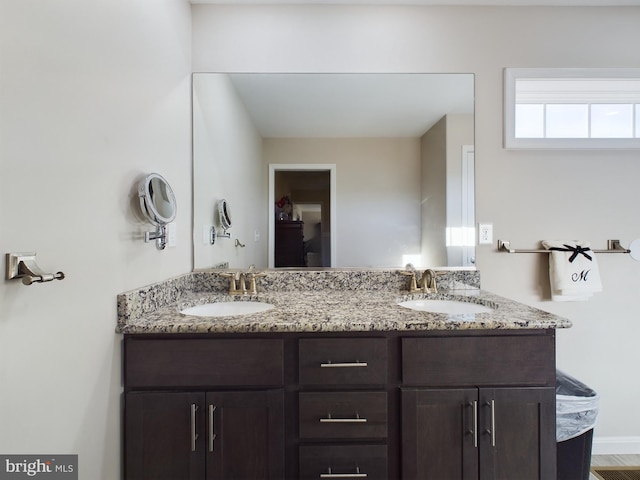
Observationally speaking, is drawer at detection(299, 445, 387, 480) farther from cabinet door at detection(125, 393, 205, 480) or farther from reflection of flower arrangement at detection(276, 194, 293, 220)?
reflection of flower arrangement at detection(276, 194, 293, 220)

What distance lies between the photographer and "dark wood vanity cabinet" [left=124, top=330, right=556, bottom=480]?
3.55 feet

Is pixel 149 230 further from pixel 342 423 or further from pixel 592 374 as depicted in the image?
pixel 592 374

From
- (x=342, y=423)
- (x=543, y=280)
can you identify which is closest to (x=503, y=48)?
(x=543, y=280)

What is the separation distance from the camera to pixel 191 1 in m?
1.67

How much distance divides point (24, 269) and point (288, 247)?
115cm

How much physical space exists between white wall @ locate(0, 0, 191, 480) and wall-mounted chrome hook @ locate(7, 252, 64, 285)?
0.02 meters

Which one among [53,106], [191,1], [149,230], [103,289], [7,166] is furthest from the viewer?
[191,1]

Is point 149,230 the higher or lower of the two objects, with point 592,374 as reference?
higher

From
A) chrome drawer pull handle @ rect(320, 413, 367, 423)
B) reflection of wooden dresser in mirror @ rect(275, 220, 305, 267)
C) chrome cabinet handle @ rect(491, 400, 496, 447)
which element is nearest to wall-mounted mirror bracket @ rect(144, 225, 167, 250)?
reflection of wooden dresser in mirror @ rect(275, 220, 305, 267)

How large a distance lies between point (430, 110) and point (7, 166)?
1772mm

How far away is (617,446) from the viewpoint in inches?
67.4

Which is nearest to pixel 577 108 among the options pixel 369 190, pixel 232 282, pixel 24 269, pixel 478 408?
pixel 369 190

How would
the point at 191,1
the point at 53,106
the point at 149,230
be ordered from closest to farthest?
the point at 53,106, the point at 149,230, the point at 191,1

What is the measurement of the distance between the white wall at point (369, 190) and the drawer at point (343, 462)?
0.88 metres
